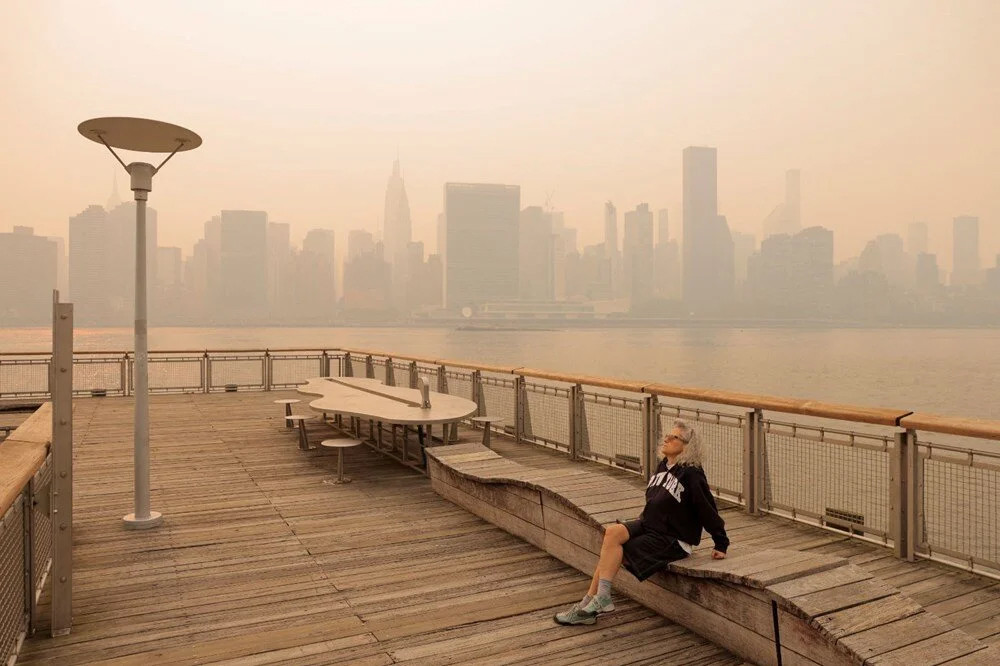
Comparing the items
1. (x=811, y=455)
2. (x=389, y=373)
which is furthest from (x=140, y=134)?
(x=389, y=373)

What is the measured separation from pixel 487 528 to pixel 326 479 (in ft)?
8.74

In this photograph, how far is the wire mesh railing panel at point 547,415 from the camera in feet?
27.1

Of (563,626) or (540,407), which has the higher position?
(540,407)

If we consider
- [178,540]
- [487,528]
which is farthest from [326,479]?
[487,528]

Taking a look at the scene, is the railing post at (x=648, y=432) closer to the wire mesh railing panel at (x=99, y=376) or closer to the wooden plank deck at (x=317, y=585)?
the wooden plank deck at (x=317, y=585)

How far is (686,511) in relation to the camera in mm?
3785

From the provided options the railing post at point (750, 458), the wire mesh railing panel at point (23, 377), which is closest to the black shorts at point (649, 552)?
the railing post at point (750, 458)

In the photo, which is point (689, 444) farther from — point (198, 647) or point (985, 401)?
point (985, 401)

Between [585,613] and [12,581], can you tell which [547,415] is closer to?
[585,613]

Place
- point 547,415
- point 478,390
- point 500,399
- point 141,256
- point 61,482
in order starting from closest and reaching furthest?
point 61,482
point 141,256
point 547,415
point 500,399
point 478,390

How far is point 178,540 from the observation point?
5426 millimetres

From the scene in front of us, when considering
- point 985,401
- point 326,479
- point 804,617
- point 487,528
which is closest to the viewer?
point 804,617

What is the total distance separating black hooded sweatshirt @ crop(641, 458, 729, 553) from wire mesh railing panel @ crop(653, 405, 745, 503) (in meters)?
2.00

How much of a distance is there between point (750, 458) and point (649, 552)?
7.59 ft
